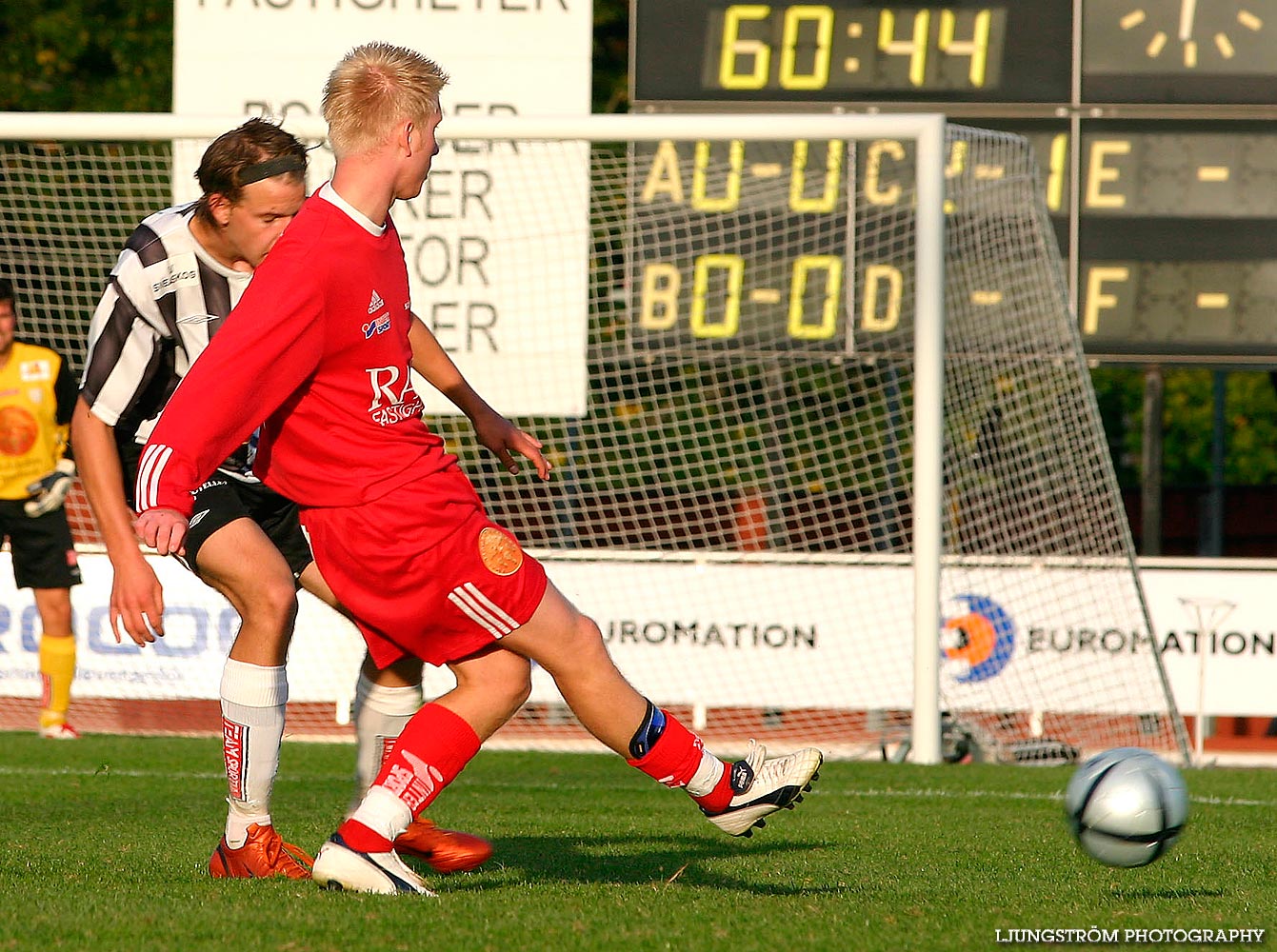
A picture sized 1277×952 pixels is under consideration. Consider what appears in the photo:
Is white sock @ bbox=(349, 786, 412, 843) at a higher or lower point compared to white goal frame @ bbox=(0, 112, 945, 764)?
lower

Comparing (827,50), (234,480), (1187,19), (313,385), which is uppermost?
(1187,19)

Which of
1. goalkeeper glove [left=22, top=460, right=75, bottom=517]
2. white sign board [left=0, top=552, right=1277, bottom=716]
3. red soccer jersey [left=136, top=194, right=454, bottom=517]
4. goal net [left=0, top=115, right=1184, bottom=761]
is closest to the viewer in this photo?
red soccer jersey [left=136, top=194, right=454, bottom=517]

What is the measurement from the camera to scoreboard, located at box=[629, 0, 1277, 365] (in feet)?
32.9

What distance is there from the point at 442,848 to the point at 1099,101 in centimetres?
736

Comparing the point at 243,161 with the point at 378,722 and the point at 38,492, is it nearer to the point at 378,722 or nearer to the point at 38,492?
the point at 378,722

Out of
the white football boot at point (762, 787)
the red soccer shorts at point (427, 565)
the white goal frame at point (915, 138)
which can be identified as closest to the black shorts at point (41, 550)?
the white goal frame at point (915, 138)

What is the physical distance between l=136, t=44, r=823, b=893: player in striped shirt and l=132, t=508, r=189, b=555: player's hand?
0.06m

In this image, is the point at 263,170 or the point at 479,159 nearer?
the point at 263,170

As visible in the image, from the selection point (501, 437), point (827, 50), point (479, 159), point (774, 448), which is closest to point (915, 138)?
point (827, 50)

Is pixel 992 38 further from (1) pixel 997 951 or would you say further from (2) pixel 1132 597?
(1) pixel 997 951

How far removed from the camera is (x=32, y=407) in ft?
28.8

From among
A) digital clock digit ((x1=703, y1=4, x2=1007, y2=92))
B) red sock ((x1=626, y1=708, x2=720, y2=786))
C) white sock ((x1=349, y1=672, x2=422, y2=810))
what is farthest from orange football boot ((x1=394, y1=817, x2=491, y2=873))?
digital clock digit ((x1=703, y1=4, x2=1007, y2=92))

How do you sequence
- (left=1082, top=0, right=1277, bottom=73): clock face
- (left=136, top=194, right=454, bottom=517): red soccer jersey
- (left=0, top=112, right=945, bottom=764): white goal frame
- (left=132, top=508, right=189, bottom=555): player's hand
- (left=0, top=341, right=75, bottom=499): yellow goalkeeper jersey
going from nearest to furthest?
(left=132, top=508, right=189, bottom=555): player's hand
(left=136, top=194, right=454, bottom=517): red soccer jersey
(left=0, top=112, right=945, bottom=764): white goal frame
(left=0, top=341, right=75, bottom=499): yellow goalkeeper jersey
(left=1082, top=0, right=1277, bottom=73): clock face

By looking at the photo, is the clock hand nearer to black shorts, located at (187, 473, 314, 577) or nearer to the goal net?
the goal net
